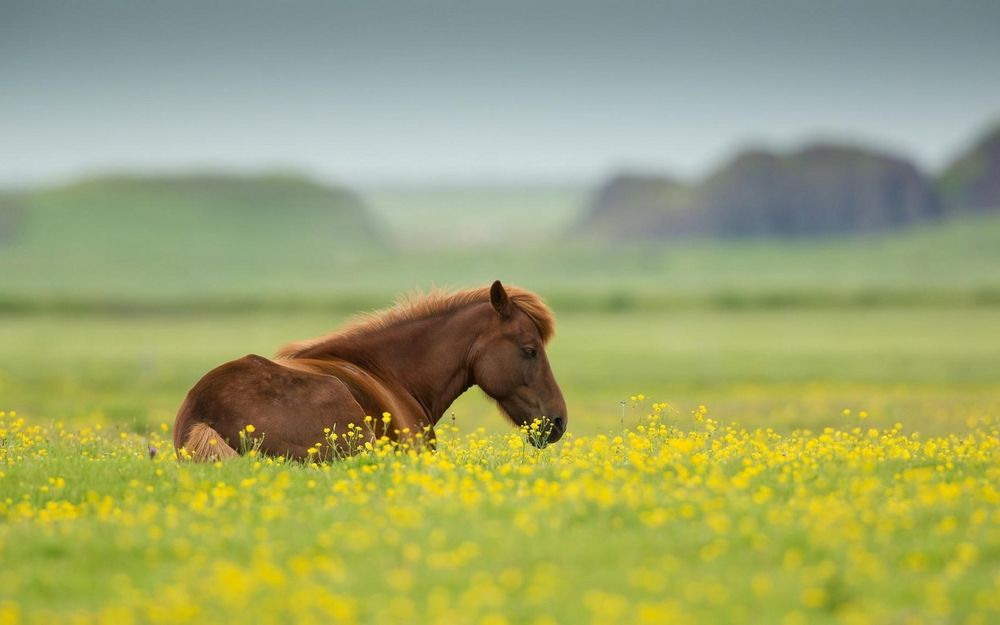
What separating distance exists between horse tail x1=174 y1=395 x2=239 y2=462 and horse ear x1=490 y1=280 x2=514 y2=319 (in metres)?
3.22

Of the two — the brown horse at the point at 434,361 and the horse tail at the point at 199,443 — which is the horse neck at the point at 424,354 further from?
the horse tail at the point at 199,443

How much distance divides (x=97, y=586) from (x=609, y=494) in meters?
3.35

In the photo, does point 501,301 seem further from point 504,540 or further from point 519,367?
point 504,540

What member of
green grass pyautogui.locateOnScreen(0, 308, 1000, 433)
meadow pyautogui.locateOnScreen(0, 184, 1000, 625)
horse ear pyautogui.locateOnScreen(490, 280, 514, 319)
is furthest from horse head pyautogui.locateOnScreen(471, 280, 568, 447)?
green grass pyautogui.locateOnScreen(0, 308, 1000, 433)

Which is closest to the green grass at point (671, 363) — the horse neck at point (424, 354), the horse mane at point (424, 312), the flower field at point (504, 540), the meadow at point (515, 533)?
the horse mane at point (424, 312)

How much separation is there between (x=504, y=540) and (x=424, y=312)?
5857 mm

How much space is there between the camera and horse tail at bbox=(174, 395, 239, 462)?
1018 centimetres

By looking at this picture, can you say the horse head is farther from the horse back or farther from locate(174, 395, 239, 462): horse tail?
locate(174, 395, 239, 462): horse tail

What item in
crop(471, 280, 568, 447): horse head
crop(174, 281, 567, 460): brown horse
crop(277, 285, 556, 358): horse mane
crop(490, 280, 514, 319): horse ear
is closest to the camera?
crop(174, 281, 567, 460): brown horse

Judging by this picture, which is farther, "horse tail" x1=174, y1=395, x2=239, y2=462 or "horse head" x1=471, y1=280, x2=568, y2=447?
"horse head" x1=471, y1=280, x2=568, y2=447

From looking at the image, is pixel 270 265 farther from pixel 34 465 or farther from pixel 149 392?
pixel 34 465

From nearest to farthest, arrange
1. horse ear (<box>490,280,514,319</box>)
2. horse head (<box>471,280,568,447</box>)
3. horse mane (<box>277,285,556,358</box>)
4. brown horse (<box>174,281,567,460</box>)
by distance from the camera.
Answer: brown horse (<box>174,281,567,460</box>), horse ear (<box>490,280,514,319</box>), horse head (<box>471,280,568,447</box>), horse mane (<box>277,285,556,358</box>)

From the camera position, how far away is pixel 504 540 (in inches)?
283

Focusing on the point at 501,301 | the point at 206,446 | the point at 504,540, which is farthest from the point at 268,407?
the point at 504,540
